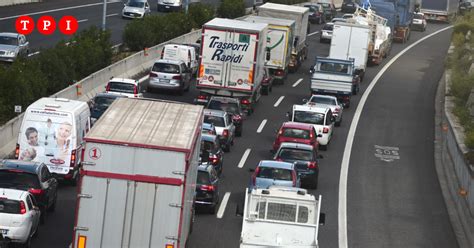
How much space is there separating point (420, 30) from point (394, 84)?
36887mm

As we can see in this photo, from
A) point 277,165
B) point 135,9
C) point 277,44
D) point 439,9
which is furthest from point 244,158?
point 439,9

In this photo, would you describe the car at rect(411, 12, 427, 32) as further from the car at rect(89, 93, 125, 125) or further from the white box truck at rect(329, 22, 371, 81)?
the car at rect(89, 93, 125, 125)

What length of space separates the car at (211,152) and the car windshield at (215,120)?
4212mm

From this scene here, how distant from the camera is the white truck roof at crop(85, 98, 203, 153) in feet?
85.3

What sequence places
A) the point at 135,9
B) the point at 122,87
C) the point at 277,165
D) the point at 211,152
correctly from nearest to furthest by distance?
1. the point at 277,165
2. the point at 211,152
3. the point at 122,87
4. the point at 135,9

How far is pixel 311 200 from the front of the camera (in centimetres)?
2905

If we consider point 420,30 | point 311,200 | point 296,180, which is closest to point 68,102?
point 296,180

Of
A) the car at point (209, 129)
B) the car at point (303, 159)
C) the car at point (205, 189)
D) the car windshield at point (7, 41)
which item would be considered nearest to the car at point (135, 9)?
the car windshield at point (7, 41)

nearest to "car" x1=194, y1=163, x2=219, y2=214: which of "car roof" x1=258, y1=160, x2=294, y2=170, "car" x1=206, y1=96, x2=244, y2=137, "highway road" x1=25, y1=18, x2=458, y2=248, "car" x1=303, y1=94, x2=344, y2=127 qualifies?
"highway road" x1=25, y1=18, x2=458, y2=248

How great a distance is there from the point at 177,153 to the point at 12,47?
37.5 metres

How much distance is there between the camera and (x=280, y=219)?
2862 centimetres

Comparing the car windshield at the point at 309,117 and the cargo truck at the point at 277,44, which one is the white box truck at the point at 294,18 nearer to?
the cargo truck at the point at 277,44

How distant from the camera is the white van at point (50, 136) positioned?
117 feet

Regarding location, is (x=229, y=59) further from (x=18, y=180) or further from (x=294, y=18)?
(x=18, y=180)
